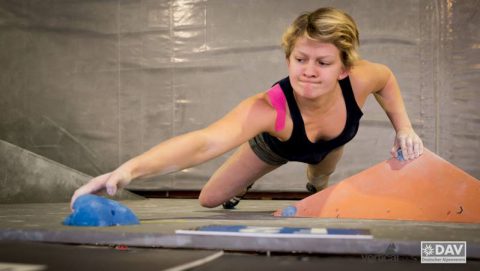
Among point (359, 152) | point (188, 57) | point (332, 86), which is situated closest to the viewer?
point (332, 86)

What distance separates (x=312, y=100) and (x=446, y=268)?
113 cm

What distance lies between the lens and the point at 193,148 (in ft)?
5.42

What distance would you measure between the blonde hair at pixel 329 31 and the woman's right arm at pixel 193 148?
26 cm

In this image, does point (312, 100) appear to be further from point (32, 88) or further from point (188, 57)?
point (32, 88)

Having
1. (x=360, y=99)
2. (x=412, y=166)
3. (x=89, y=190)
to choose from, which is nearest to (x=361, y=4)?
(x=360, y=99)

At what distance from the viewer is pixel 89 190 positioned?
1500mm

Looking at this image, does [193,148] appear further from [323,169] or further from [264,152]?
[323,169]

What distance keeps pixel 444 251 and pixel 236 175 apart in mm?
1454

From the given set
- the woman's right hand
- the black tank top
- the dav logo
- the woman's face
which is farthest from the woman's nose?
the dav logo

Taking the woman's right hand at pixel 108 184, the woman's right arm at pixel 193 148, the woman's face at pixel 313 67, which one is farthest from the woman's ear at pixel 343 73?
the woman's right hand at pixel 108 184

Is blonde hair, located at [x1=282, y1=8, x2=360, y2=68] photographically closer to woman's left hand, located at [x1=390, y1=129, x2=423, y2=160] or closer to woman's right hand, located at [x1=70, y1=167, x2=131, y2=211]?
woman's left hand, located at [x1=390, y1=129, x2=423, y2=160]

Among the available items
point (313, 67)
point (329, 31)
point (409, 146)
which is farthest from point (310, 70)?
point (409, 146)

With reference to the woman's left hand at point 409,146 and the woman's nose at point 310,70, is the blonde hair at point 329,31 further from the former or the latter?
the woman's left hand at point 409,146

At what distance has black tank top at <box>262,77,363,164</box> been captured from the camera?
2.00m
